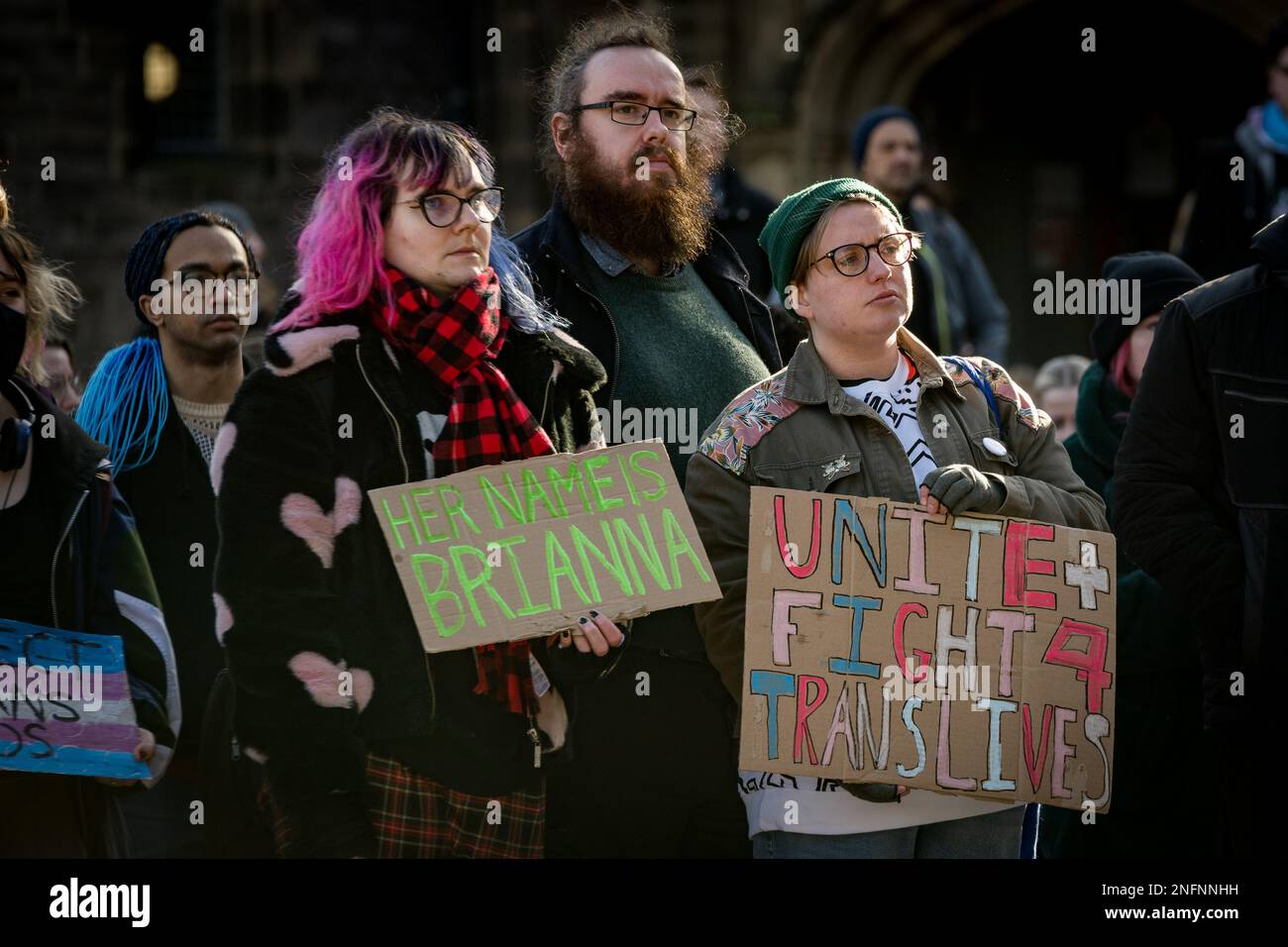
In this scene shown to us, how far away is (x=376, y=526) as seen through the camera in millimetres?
4352

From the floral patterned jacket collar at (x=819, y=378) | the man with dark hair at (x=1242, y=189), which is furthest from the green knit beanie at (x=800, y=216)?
the man with dark hair at (x=1242, y=189)

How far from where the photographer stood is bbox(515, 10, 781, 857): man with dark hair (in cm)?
471

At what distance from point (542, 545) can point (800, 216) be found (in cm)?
96

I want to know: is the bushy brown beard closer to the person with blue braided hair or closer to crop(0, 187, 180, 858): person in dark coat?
the person with blue braided hair

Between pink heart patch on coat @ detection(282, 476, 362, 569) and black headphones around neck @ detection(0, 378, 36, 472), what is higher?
black headphones around neck @ detection(0, 378, 36, 472)

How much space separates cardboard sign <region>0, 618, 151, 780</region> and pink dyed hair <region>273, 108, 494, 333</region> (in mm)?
912

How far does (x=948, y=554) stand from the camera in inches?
175

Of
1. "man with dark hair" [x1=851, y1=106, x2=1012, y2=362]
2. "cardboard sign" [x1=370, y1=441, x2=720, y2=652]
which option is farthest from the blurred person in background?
"cardboard sign" [x1=370, y1=441, x2=720, y2=652]

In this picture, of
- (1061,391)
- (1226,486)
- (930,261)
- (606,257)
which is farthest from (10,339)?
(930,261)

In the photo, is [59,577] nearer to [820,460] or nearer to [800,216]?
[820,460]

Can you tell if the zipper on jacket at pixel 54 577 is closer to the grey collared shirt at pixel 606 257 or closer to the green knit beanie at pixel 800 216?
the grey collared shirt at pixel 606 257

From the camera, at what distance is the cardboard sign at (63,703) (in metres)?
4.54

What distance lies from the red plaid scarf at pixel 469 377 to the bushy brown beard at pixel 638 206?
71 centimetres

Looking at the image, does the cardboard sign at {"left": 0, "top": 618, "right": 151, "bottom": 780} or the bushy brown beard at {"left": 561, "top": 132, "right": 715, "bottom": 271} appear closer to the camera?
the cardboard sign at {"left": 0, "top": 618, "right": 151, "bottom": 780}
